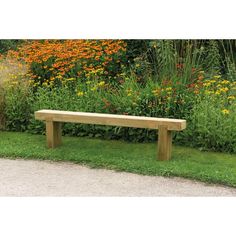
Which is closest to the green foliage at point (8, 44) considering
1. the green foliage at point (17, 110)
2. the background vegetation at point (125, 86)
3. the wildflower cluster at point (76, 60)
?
the background vegetation at point (125, 86)

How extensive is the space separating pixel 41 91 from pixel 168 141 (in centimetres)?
310

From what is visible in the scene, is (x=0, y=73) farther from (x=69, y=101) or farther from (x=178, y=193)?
(x=178, y=193)

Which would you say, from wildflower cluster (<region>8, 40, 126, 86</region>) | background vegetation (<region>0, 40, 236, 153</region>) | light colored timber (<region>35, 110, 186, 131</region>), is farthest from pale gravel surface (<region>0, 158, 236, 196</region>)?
wildflower cluster (<region>8, 40, 126, 86</region>)

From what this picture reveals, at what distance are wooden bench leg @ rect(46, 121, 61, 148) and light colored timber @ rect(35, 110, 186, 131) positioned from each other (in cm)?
12

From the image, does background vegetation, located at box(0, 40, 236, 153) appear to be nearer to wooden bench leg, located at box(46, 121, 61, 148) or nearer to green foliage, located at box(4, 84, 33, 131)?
green foliage, located at box(4, 84, 33, 131)

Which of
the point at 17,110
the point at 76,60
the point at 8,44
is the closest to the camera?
the point at 17,110

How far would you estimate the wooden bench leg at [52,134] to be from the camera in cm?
736

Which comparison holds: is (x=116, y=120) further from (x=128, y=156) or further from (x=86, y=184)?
(x=86, y=184)

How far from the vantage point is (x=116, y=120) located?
6.74 metres

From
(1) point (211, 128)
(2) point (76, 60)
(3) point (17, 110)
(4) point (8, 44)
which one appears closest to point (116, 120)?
(1) point (211, 128)

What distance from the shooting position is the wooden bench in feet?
21.2

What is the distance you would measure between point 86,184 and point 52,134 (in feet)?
5.53

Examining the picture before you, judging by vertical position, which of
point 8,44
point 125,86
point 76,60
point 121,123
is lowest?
point 121,123

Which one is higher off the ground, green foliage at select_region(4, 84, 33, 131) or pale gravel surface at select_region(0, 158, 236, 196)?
green foliage at select_region(4, 84, 33, 131)
